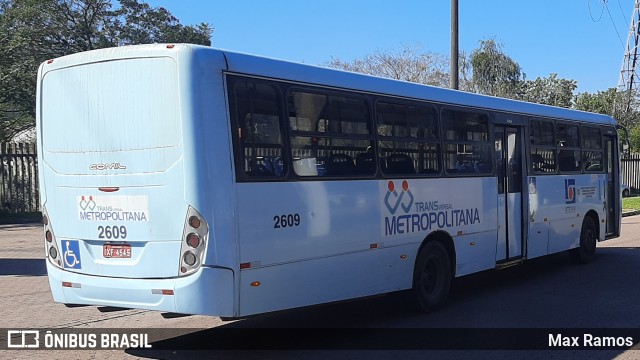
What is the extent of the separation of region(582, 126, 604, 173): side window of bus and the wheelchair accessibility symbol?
10080 millimetres

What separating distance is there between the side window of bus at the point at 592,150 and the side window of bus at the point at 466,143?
385 cm

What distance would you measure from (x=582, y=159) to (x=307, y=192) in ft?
26.9

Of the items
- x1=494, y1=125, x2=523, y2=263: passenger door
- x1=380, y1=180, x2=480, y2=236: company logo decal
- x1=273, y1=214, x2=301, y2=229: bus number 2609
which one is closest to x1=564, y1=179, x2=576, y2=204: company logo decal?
x1=494, y1=125, x2=523, y2=263: passenger door

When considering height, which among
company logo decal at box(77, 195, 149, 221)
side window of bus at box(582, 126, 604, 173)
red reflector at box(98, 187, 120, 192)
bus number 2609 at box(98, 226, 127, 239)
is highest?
side window of bus at box(582, 126, 604, 173)

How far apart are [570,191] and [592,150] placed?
143 centimetres

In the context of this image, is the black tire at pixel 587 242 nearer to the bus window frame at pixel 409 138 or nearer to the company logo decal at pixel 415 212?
the company logo decal at pixel 415 212

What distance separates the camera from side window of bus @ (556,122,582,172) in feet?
40.8

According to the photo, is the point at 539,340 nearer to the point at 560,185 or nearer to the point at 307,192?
the point at 307,192

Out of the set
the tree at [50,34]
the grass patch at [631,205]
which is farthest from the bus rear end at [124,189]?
the grass patch at [631,205]

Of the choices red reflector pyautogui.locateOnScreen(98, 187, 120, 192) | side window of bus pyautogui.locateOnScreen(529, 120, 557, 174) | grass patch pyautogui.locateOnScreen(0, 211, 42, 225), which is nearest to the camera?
red reflector pyautogui.locateOnScreen(98, 187, 120, 192)

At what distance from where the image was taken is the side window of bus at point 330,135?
23.0ft

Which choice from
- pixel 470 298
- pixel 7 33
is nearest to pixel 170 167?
pixel 470 298

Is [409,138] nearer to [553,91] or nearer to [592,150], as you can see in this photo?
[592,150]

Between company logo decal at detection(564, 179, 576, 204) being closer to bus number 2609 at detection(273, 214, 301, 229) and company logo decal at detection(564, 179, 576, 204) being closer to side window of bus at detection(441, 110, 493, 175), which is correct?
side window of bus at detection(441, 110, 493, 175)
